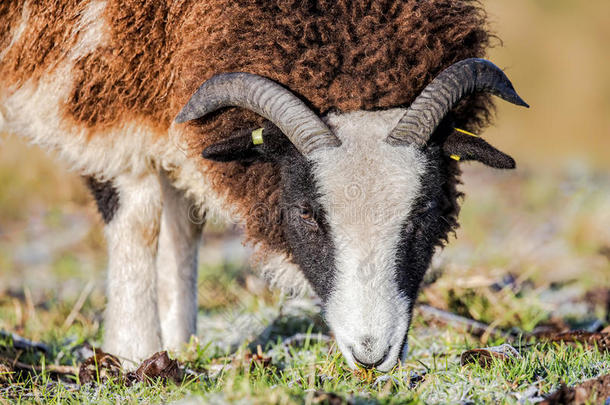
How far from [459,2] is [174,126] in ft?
7.38

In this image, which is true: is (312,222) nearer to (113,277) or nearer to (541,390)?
(541,390)

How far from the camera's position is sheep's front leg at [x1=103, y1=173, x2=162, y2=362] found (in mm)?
5219

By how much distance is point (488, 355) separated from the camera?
12.7 ft

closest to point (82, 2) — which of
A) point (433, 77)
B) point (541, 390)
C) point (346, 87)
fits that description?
point (346, 87)

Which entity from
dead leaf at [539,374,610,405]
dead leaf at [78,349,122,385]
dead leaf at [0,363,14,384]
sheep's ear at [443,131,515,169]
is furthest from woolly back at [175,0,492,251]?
dead leaf at [539,374,610,405]

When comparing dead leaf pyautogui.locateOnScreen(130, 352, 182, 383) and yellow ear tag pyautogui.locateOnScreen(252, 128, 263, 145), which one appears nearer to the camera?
dead leaf pyautogui.locateOnScreen(130, 352, 182, 383)

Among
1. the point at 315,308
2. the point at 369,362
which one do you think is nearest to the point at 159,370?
the point at 369,362

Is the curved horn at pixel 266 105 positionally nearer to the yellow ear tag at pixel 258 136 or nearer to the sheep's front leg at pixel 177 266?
the yellow ear tag at pixel 258 136

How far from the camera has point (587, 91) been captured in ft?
76.7

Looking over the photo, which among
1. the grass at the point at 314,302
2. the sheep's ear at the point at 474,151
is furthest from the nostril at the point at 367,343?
the sheep's ear at the point at 474,151

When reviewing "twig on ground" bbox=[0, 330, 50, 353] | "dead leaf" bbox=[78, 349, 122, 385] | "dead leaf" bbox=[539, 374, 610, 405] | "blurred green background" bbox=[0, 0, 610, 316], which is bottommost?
"blurred green background" bbox=[0, 0, 610, 316]

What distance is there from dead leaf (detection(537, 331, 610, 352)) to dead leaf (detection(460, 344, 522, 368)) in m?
0.66

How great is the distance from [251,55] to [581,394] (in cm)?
281

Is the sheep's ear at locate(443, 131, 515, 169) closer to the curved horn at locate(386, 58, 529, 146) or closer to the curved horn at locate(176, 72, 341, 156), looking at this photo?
the curved horn at locate(386, 58, 529, 146)
